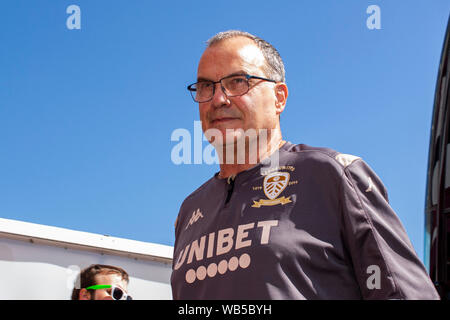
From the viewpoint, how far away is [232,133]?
5.20 feet

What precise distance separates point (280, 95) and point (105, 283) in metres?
2.73

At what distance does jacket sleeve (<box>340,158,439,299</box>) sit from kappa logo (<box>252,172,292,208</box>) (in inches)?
7.8

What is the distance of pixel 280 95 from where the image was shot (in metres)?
1.70

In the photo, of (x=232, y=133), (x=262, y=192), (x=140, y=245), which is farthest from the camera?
(x=140, y=245)

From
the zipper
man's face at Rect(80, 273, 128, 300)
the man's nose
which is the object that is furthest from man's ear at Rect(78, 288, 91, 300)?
the man's nose

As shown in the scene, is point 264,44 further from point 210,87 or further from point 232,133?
point 232,133

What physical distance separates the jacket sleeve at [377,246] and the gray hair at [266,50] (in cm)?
50

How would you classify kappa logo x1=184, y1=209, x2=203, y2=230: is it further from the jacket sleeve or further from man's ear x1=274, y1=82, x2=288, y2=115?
the jacket sleeve

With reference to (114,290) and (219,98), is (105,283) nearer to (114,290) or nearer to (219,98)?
(114,290)

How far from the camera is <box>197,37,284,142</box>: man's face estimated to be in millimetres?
1584

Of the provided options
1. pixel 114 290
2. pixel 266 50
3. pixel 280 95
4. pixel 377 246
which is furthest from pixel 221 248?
pixel 114 290

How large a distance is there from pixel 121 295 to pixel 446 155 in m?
12.2

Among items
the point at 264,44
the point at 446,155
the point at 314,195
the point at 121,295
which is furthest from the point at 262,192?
the point at 446,155

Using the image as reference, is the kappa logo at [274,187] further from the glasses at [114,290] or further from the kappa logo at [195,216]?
the glasses at [114,290]
